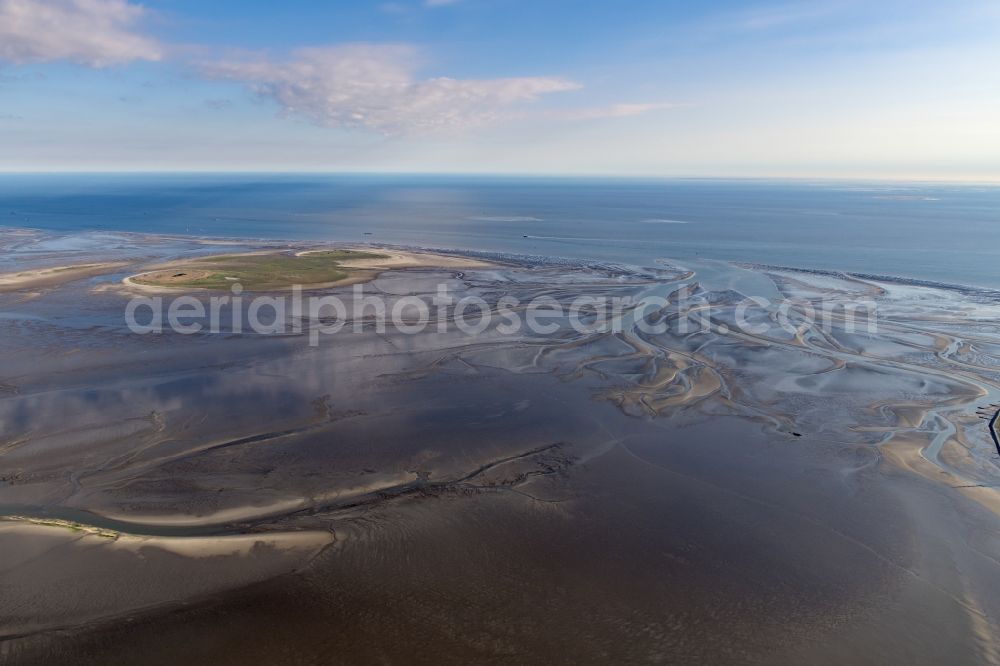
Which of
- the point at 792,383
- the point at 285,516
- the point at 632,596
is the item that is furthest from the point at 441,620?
the point at 792,383

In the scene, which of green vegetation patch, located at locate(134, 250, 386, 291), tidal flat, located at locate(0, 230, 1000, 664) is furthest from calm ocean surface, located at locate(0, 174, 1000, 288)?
tidal flat, located at locate(0, 230, 1000, 664)

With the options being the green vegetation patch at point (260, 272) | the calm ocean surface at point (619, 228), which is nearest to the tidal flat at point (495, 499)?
the green vegetation patch at point (260, 272)

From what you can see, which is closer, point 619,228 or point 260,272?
point 260,272

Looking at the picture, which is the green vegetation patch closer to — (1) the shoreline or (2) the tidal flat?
(1) the shoreline

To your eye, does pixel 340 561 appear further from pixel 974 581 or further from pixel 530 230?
pixel 530 230

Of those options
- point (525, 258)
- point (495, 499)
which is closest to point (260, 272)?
point (525, 258)

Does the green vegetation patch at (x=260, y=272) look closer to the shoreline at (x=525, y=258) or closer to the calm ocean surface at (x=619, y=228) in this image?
the shoreline at (x=525, y=258)

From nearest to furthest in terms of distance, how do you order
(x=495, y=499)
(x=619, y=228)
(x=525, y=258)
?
(x=495, y=499) → (x=525, y=258) → (x=619, y=228)

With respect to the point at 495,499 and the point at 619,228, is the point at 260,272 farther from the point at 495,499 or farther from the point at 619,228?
Answer: the point at 619,228
